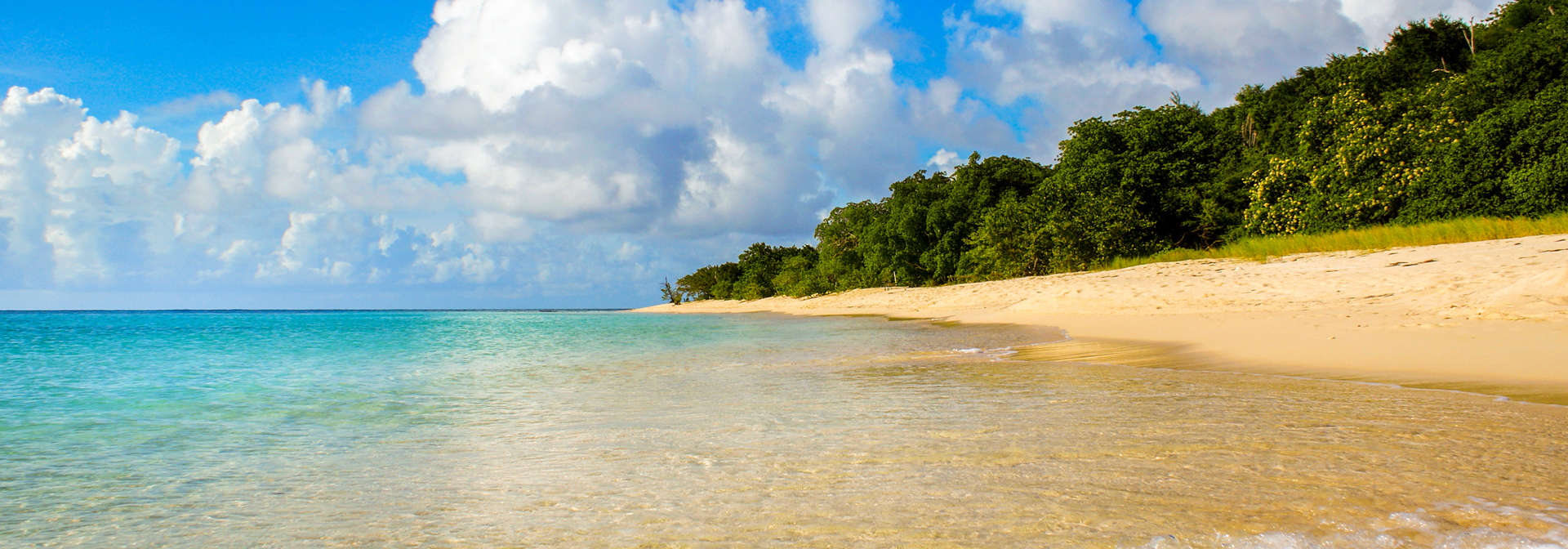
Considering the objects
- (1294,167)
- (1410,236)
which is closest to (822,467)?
(1410,236)

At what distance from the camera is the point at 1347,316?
36.2 feet

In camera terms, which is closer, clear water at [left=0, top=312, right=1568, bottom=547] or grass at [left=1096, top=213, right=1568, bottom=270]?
clear water at [left=0, top=312, right=1568, bottom=547]

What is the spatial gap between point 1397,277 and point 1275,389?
34.3 ft

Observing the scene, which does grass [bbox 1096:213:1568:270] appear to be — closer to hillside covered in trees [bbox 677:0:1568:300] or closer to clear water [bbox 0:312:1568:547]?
hillside covered in trees [bbox 677:0:1568:300]

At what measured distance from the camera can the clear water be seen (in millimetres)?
2797

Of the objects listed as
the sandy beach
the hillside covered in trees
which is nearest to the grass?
the sandy beach

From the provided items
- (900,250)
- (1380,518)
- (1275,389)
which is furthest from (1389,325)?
(900,250)

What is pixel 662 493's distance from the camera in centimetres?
351

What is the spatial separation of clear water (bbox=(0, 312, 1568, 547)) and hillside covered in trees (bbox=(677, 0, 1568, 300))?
2504 centimetres

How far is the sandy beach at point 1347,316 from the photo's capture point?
688 cm

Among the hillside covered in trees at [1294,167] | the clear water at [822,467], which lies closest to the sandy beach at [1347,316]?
the clear water at [822,467]

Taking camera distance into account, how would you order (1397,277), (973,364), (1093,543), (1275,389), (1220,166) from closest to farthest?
(1093,543) → (1275,389) → (973,364) → (1397,277) → (1220,166)

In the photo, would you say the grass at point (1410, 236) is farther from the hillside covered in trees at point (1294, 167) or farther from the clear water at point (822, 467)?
the clear water at point (822, 467)

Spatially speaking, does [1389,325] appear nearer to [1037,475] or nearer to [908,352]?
[908,352]
